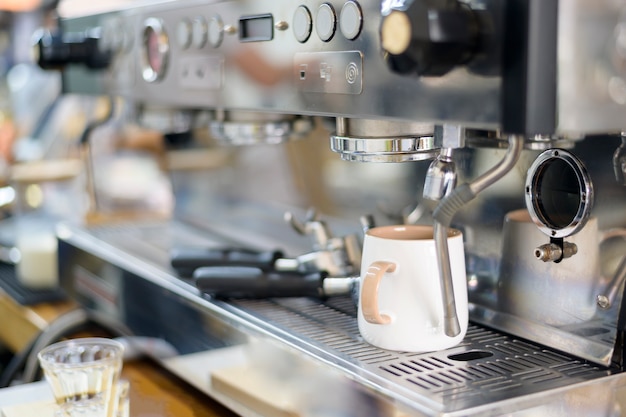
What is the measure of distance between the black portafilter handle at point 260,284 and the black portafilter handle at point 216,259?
0.20 feet

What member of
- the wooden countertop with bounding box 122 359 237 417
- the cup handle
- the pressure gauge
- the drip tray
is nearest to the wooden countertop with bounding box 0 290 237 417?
the wooden countertop with bounding box 122 359 237 417

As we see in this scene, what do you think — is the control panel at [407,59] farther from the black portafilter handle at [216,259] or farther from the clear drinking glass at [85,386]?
the clear drinking glass at [85,386]

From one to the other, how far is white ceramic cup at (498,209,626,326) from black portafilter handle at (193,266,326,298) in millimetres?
210

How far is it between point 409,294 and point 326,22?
0.25 m

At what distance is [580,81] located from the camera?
56 centimetres

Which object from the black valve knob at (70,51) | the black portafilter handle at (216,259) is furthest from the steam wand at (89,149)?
the black portafilter handle at (216,259)

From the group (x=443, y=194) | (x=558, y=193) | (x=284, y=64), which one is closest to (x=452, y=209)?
(x=443, y=194)

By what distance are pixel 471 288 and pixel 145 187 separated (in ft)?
2.84

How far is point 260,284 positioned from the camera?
0.98m

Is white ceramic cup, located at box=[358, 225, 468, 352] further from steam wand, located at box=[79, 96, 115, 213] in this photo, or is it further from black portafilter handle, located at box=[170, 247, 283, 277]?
steam wand, located at box=[79, 96, 115, 213]

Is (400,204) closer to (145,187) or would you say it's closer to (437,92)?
(437,92)

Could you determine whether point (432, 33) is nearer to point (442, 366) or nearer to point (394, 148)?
point (394, 148)

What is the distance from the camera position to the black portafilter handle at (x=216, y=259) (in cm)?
106

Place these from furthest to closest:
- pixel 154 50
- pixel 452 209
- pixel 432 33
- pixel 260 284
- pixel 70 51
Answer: pixel 70 51
pixel 154 50
pixel 260 284
pixel 452 209
pixel 432 33
